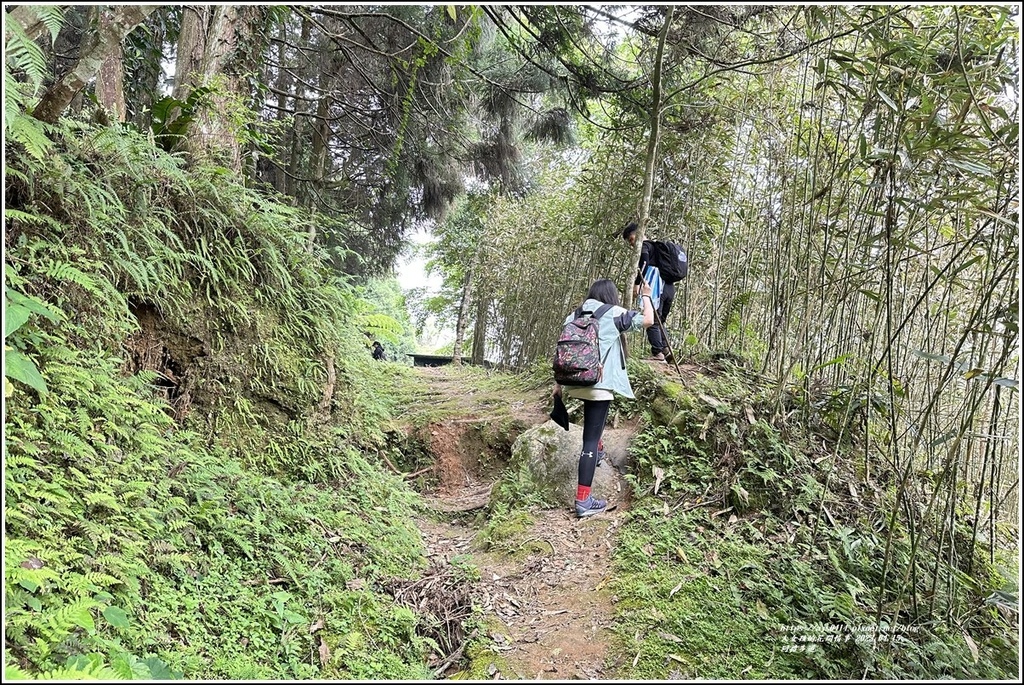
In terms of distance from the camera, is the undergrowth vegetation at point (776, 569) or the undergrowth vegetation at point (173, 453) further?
the undergrowth vegetation at point (776, 569)

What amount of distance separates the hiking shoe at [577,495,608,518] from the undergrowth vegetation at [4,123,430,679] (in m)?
1.11

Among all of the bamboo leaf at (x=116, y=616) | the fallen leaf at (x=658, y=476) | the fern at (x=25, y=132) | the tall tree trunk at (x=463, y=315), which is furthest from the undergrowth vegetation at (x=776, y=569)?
the tall tree trunk at (x=463, y=315)

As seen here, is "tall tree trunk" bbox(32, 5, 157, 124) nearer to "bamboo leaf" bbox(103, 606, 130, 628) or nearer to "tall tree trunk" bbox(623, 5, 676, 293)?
"bamboo leaf" bbox(103, 606, 130, 628)

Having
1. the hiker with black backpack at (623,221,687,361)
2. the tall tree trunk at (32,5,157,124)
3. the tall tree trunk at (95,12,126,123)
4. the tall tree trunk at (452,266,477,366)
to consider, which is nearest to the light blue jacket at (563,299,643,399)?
the hiker with black backpack at (623,221,687,361)

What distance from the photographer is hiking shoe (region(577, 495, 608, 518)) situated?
12.2 ft

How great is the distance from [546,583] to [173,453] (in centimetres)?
211

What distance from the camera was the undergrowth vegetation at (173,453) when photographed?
1.81 m

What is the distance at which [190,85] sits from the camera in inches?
152

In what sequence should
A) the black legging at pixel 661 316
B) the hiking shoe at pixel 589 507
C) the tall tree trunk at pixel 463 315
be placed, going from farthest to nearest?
1. the tall tree trunk at pixel 463 315
2. the black legging at pixel 661 316
3. the hiking shoe at pixel 589 507

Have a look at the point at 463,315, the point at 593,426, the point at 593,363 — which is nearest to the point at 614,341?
the point at 593,363

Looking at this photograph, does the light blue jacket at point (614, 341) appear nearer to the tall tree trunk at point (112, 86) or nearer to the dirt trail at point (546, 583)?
the dirt trail at point (546, 583)

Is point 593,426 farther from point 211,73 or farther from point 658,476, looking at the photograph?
point 211,73

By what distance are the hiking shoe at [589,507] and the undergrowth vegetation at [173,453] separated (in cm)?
111

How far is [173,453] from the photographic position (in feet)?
8.86
